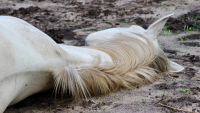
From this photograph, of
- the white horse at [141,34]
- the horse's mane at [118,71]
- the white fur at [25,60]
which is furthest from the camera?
the white horse at [141,34]

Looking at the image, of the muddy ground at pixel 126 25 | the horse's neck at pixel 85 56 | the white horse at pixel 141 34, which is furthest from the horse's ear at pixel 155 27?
the horse's neck at pixel 85 56

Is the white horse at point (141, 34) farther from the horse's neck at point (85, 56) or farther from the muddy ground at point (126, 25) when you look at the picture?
the horse's neck at point (85, 56)

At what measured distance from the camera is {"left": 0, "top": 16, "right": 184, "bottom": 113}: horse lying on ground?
1.36 meters

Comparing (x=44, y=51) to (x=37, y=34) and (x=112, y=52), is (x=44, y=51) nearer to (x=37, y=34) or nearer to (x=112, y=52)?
(x=37, y=34)

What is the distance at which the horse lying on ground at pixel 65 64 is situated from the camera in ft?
4.45

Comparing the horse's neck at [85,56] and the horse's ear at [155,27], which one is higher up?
the horse's ear at [155,27]

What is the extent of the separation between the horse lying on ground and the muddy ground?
107mm

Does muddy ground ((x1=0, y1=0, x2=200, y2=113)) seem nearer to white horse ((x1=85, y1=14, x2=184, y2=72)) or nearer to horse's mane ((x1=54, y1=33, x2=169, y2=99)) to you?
horse's mane ((x1=54, y1=33, x2=169, y2=99))

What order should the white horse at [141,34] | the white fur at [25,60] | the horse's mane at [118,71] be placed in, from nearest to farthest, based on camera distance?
the white fur at [25,60], the horse's mane at [118,71], the white horse at [141,34]

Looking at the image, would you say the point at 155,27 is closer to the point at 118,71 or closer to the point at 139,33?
the point at 139,33

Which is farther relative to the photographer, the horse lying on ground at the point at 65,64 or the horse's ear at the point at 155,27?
the horse's ear at the point at 155,27

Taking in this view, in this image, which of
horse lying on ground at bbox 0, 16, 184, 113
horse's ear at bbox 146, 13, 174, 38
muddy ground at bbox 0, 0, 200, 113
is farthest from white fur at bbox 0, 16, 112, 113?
horse's ear at bbox 146, 13, 174, 38

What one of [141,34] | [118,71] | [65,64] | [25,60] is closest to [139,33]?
[141,34]

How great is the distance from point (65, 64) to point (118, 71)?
43cm
